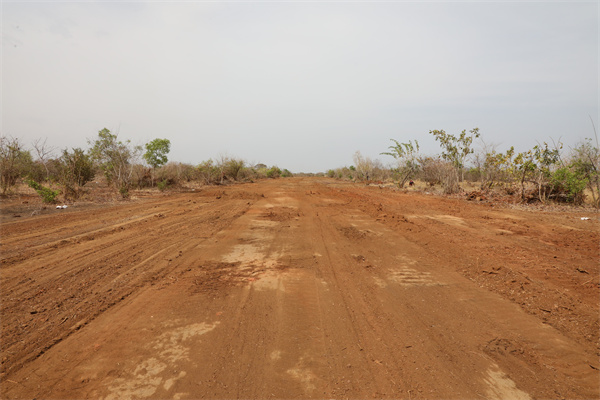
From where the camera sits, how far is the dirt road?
254 centimetres

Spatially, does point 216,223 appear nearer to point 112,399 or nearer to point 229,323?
point 229,323

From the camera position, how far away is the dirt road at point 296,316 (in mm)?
2541

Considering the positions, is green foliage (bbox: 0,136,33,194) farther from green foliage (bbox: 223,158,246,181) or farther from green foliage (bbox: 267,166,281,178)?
green foliage (bbox: 267,166,281,178)

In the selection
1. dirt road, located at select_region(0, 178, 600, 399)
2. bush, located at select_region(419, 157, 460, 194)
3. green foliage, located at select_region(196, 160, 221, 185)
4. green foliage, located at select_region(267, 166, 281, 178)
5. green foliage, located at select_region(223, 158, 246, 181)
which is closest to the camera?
dirt road, located at select_region(0, 178, 600, 399)

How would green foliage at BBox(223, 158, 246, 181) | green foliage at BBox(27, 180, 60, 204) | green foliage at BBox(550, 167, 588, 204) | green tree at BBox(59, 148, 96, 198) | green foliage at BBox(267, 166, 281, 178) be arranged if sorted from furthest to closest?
green foliage at BBox(267, 166, 281, 178), green foliage at BBox(223, 158, 246, 181), green tree at BBox(59, 148, 96, 198), green foliage at BBox(550, 167, 588, 204), green foliage at BBox(27, 180, 60, 204)

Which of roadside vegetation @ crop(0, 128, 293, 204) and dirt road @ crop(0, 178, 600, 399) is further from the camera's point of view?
roadside vegetation @ crop(0, 128, 293, 204)

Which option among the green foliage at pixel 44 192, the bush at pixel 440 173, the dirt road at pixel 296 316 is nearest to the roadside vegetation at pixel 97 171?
the green foliage at pixel 44 192

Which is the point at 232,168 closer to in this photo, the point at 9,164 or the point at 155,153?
the point at 155,153

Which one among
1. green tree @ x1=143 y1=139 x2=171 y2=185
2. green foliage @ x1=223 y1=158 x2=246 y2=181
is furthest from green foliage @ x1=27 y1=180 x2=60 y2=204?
green foliage @ x1=223 y1=158 x2=246 y2=181

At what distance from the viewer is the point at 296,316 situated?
11.8ft

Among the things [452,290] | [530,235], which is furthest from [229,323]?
[530,235]

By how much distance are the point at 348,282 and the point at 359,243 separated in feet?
7.99

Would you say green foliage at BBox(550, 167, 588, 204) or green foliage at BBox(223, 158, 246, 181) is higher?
green foliage at BBox(223, 158, 246, 181)

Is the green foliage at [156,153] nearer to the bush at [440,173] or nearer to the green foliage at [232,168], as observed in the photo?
the green foliage at [232,168]
